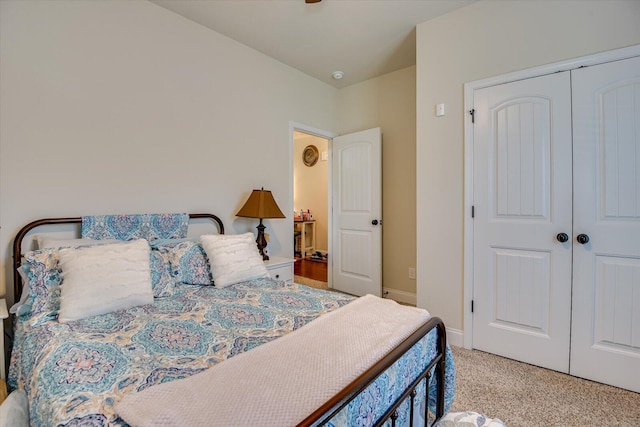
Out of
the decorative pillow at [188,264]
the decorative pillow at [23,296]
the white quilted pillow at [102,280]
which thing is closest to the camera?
the white quilted pillow at [102,280]

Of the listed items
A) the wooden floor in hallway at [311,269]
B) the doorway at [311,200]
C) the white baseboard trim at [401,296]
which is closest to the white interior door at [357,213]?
the white baseboard trim at [401,296]

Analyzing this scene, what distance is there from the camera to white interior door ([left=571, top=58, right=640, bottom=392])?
193cm

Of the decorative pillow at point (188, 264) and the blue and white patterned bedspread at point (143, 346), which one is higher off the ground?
the decorative pillow at point (188, 264)

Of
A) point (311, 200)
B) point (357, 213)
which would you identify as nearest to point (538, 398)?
point (357, 213)

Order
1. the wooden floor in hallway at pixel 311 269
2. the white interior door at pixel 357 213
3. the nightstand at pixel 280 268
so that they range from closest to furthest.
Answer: the nightstand at pixel 280 268
the white interior door at pixel 357 213
the wooden floor in hallway at pixel 311 269

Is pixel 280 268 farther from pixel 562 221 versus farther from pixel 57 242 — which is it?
pixel 562 221

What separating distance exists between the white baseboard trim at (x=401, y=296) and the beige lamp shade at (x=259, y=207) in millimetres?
1760

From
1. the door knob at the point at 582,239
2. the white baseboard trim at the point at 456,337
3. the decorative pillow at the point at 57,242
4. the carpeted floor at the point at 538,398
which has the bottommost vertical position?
the carpeted floor at the point at 538,398

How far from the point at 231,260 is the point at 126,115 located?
1.35 meters

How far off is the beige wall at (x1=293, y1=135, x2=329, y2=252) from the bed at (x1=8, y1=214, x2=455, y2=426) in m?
4.28

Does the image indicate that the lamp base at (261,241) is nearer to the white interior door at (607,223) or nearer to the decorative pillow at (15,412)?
the decorative pillow at (15,412)

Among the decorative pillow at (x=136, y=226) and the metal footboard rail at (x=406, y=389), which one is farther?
the decorative pillow at (x=136, y=226)

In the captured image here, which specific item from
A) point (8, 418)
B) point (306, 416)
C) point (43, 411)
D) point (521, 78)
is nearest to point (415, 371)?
point (306, 416)

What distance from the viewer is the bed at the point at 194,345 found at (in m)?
0.85
